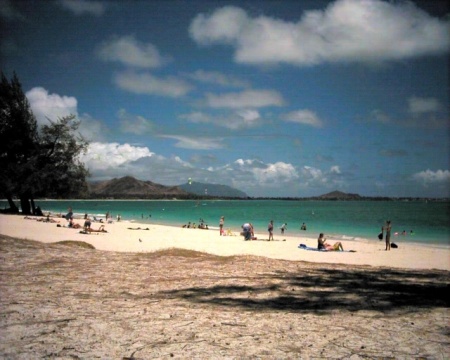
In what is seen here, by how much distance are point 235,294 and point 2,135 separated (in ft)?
139

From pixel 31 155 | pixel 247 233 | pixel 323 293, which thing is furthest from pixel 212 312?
pixel 31 155

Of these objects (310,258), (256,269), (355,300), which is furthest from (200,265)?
(310,258)

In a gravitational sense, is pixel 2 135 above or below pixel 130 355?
above

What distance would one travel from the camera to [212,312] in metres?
6.03

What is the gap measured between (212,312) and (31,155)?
43865mm

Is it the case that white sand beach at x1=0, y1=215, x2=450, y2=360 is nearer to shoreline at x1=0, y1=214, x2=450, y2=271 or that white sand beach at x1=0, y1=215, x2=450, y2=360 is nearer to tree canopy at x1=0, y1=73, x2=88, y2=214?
shoreline at x1=0, y1=214, x2=450, y2=271

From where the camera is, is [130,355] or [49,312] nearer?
[130,355]

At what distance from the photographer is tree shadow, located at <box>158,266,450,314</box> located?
6.62 m

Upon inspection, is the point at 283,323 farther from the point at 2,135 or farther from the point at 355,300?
the point at 2,135

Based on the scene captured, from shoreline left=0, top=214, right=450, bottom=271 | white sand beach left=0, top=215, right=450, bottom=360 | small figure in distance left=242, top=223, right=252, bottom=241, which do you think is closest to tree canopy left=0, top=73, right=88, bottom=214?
shoreline left=0, top=214, right=450, bottom=271

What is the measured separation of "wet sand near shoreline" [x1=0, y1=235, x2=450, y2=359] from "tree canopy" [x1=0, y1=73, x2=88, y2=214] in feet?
114

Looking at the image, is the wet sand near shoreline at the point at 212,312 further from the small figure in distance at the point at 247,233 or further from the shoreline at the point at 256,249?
the small figure in distance at the point at 247,233

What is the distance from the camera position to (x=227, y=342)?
15.3 ft

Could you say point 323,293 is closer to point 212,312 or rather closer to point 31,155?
point 212,312
